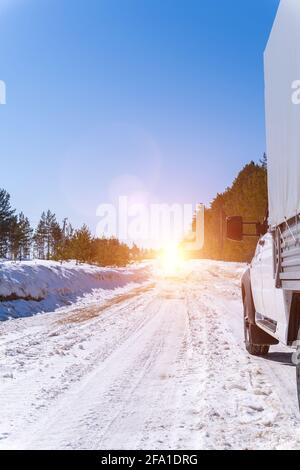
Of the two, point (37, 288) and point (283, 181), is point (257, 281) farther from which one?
point (37, 288)

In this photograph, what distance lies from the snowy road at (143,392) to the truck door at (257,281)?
88 cm

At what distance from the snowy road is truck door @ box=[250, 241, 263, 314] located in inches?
34.7

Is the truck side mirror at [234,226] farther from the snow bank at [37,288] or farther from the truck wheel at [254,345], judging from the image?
the snow bank at [37,288]

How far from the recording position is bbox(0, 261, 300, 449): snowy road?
3.35m

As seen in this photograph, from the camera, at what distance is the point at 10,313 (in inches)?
505

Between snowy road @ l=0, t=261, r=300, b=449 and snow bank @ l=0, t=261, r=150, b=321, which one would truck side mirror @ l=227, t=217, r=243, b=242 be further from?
snow bank @ l=0, t=261, r=150, b=321

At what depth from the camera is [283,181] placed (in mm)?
4348

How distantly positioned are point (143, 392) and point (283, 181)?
2797mm

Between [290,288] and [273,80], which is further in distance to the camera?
[273,80]

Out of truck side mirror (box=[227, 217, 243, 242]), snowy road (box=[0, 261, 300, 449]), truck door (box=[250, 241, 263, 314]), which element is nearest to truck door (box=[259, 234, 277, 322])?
truck door (box=[250, 241, 263, 314])

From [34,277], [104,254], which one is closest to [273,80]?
[34,277]

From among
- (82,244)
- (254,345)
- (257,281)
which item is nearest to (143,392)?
(257,281)

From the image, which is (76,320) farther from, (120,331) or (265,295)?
(265,295)

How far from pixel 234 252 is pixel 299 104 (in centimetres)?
6259
